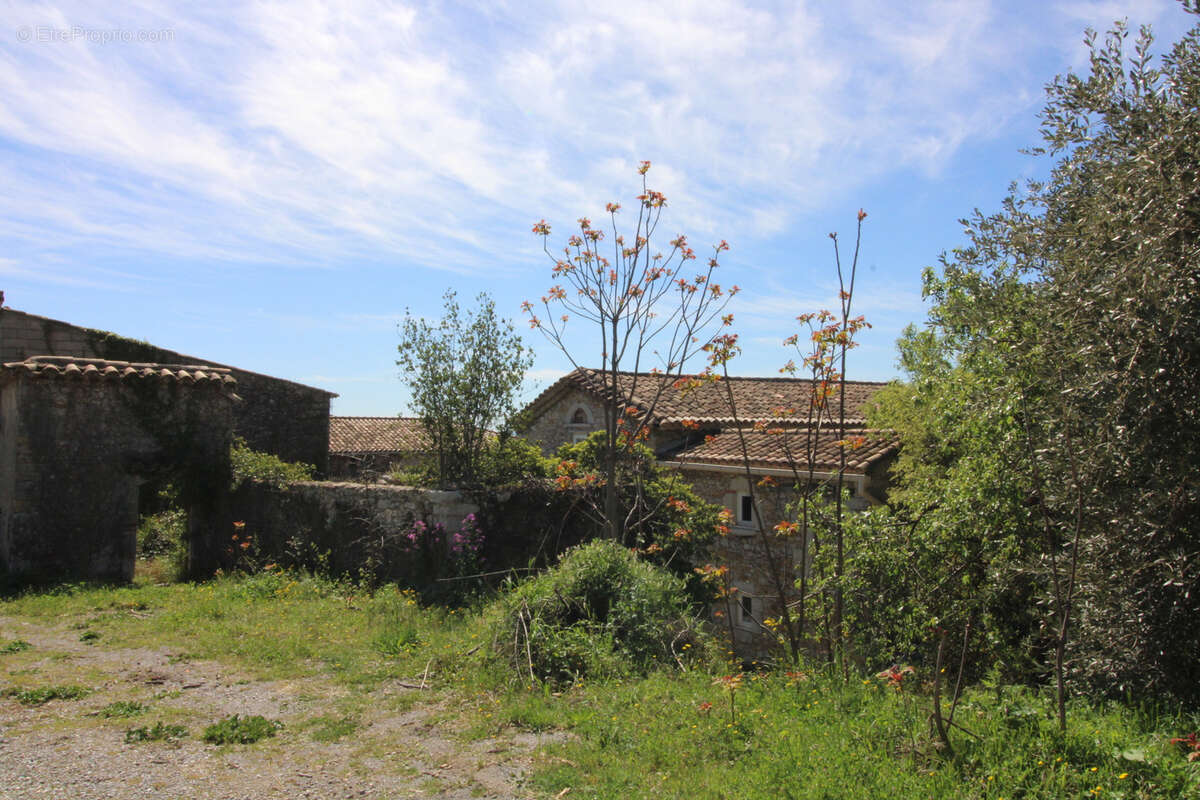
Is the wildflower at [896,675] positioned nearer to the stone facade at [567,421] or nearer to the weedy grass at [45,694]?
the weedy grass at [45,694]

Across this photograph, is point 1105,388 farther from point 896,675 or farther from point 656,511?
point 656,511

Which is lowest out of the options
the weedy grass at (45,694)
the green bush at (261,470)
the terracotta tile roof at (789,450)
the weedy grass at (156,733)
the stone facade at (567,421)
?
the weedy grass at (45,694)

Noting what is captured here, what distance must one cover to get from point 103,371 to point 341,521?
4917 millimetres

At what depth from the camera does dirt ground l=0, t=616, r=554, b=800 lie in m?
4.87

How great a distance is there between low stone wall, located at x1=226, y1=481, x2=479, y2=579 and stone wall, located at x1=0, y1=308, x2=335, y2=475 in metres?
4.95

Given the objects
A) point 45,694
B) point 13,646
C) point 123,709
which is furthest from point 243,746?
point 13,646

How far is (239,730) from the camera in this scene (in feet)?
19.2

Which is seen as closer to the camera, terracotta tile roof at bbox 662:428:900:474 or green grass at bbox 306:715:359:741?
green grass at bbox 306:715:359:741

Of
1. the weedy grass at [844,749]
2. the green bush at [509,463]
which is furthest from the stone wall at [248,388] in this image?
the weedy grass at [844,749]

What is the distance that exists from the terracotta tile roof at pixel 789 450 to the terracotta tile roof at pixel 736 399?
2.51ft

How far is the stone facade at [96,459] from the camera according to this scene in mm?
12039

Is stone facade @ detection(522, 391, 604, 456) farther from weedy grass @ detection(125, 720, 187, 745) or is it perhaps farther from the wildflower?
the wildflower

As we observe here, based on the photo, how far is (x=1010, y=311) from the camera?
19.6 ft

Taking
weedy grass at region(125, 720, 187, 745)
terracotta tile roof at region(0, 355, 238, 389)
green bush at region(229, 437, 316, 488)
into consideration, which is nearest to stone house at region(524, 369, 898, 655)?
green bush at region(229, 437, 316, 488)
